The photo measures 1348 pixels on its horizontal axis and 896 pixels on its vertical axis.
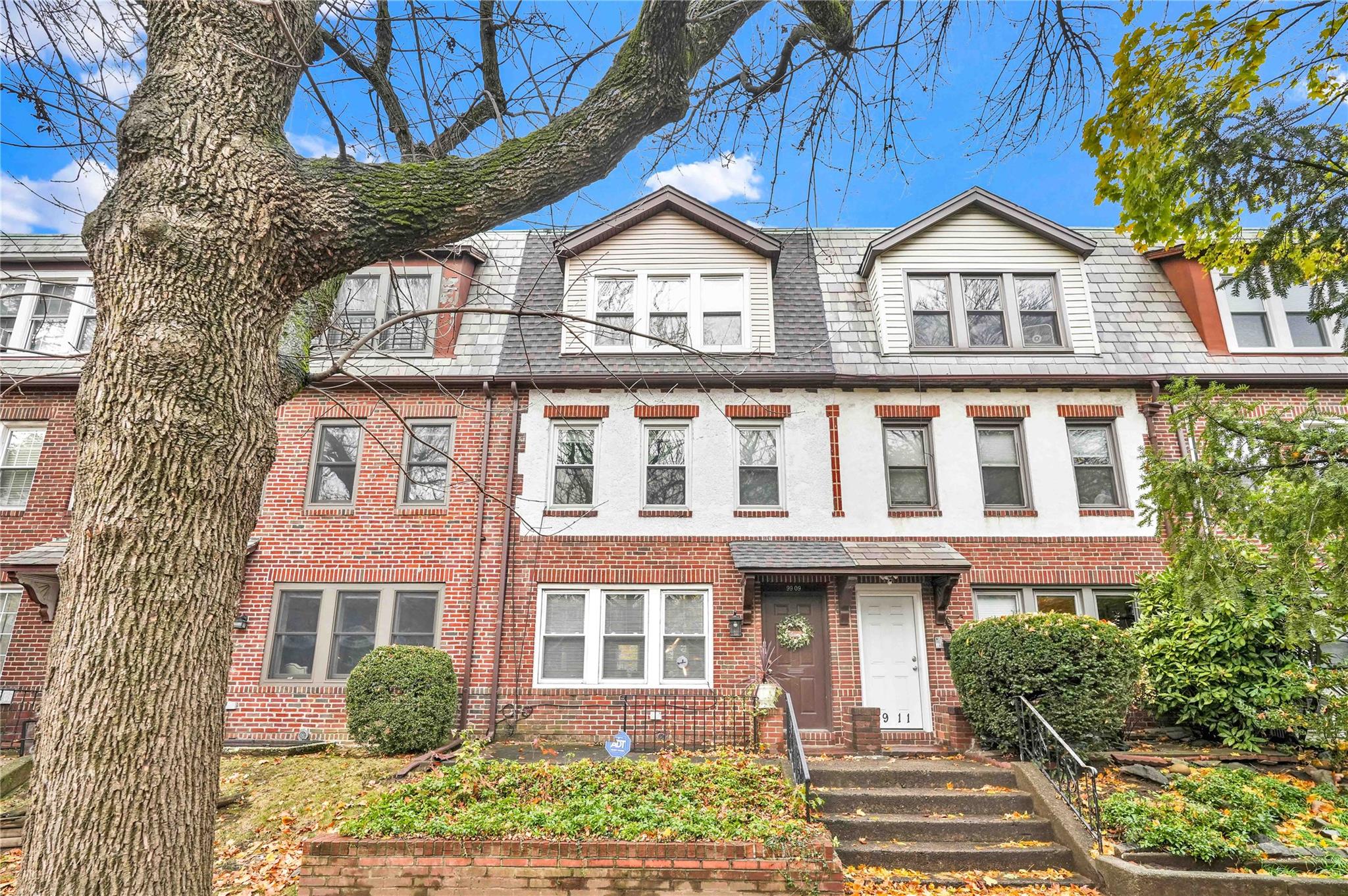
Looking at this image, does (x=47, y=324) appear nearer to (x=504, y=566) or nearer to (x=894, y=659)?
(x=504, y=566)

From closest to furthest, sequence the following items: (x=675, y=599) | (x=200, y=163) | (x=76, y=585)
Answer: (x=76, y=585), (x=200, y=163), (x=675, y=599)

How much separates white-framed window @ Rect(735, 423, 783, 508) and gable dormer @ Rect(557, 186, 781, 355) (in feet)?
4.86

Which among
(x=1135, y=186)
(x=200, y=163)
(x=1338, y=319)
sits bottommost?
(x=200, y=163)

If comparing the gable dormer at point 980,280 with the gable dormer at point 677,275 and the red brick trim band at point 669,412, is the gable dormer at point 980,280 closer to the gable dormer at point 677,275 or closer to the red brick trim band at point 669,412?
the gable dormer at point 677,275

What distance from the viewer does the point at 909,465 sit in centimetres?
1176

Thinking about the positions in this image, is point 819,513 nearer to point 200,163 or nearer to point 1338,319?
point 1338,319

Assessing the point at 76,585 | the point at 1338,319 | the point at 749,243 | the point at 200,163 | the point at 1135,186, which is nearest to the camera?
the point at 76,585

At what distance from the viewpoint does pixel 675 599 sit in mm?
11305

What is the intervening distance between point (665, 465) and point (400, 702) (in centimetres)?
516

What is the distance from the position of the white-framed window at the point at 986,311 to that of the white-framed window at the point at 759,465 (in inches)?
118

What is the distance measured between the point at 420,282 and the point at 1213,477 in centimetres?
1196

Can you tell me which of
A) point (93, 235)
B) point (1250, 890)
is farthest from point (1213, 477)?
point (93, 235)

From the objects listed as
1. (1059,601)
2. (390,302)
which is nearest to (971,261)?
(1059,601)

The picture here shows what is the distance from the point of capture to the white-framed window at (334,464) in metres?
11.8
